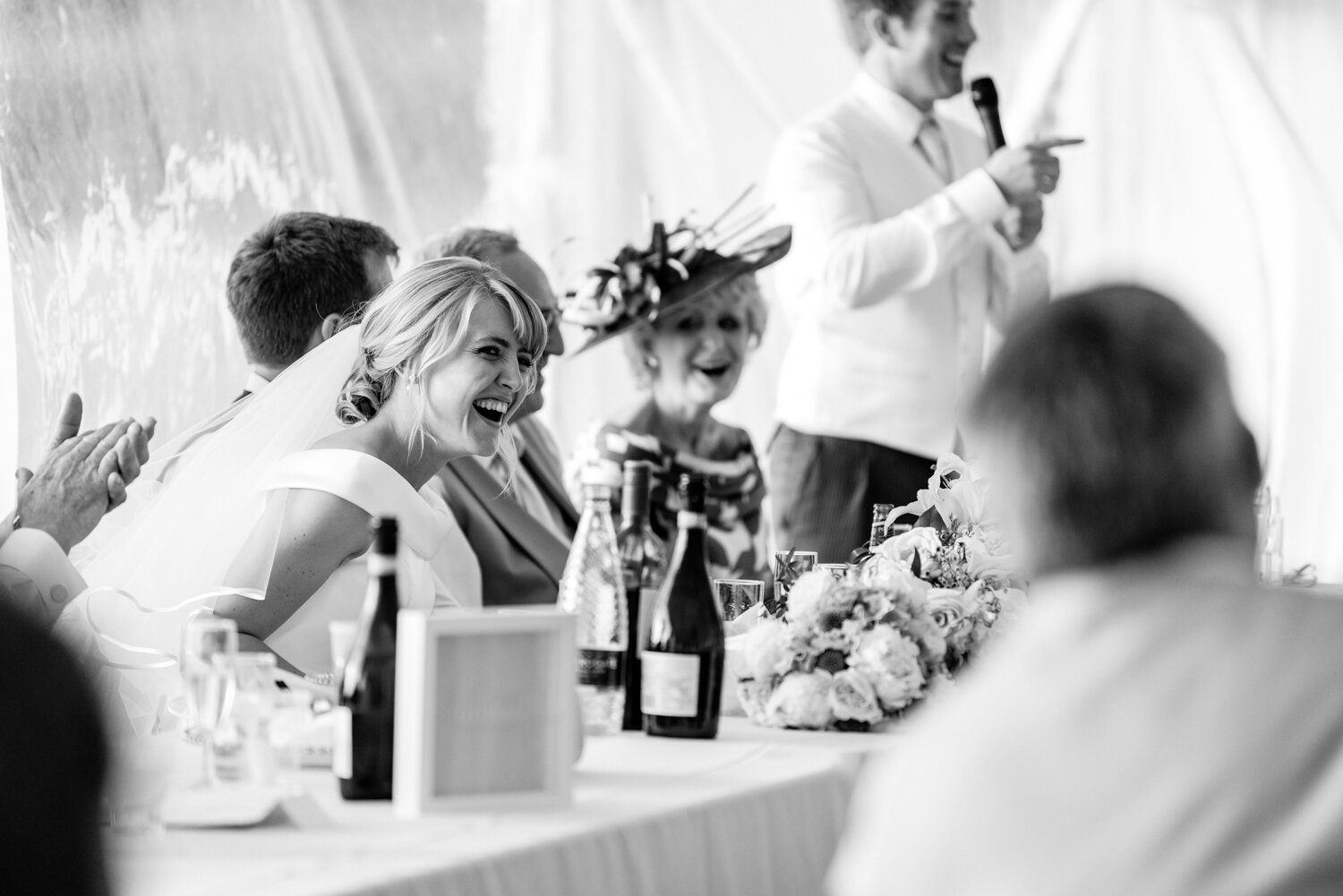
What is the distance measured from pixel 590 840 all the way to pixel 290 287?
1.78m

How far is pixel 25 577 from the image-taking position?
6.47 feet

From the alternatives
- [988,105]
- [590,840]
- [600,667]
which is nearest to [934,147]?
[988,105]

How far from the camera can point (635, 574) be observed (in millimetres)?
1714

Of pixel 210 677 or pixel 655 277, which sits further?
pixel 655 277

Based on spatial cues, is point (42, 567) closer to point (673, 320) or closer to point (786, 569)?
point (786, 569)

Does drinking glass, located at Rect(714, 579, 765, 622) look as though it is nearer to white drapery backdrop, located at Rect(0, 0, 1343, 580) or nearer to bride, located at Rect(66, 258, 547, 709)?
bride, located at Rect(66, 258, 547, 709)

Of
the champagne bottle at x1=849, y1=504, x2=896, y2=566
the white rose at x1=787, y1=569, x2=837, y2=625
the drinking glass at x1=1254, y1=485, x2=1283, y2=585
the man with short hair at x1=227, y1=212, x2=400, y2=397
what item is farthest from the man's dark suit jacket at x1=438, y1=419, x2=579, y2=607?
the white rose at x1=787, y1=569, x2=837, y2=625

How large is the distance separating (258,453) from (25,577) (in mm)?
464

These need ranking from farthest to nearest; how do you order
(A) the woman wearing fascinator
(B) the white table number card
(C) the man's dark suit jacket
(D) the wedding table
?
(A) the woman wearing fascinator, (C) the man's dark suit jacket, (B) the white table number card, (D) the wedding table

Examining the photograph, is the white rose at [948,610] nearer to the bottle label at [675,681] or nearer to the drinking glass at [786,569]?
the drinking glass at [786,569]

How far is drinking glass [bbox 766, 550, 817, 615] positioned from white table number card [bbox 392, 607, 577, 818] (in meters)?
0.75


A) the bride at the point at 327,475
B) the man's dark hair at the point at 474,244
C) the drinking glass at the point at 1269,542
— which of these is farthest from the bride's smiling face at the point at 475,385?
the drinking glass at the point at 1269,542

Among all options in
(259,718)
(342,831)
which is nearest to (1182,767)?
(342,831)

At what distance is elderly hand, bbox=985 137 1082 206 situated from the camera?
3.53 meters
